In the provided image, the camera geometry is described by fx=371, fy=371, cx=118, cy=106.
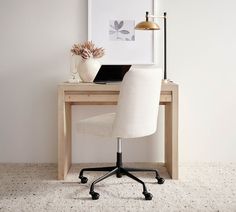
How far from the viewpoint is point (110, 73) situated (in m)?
3.18

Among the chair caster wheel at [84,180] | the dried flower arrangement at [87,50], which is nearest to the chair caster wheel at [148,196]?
the chair caster wheel at [84,180]

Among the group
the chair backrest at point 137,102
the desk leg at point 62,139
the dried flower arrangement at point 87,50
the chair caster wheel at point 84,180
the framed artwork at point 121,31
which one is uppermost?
the framed artwork at point 121,31

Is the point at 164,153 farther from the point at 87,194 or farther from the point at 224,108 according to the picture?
the point at 87,194

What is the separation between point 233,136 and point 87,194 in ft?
5.58

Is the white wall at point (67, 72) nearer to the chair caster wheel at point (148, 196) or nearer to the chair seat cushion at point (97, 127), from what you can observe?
the chair seat cushion at point (97, 127)

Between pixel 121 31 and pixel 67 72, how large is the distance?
2.12ft

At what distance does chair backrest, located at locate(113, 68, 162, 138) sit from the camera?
2594mm

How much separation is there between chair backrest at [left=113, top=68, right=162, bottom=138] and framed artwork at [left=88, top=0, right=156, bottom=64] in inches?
35.3

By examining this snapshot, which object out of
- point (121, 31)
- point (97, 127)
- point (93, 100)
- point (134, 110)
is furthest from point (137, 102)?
point (121, 31)

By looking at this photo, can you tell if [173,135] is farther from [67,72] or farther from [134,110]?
[67,72]

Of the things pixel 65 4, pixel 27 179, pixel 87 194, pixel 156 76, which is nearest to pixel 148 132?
pixel 156 76

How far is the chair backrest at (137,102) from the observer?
2.59m

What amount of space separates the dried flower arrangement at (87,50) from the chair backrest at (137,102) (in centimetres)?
75

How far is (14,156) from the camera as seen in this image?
3.62 m
